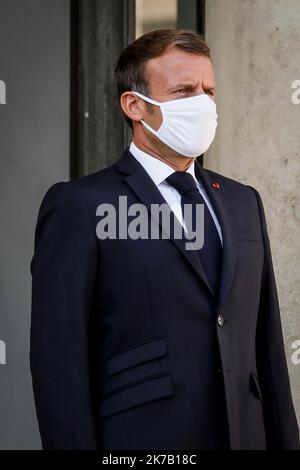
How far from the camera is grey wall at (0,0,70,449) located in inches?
162

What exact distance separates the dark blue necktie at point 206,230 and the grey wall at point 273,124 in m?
1.25

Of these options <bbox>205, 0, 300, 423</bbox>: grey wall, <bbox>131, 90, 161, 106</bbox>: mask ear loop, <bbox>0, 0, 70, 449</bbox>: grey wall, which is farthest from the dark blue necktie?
<bbox>0, 0, 70, 449</bbox>: grey wall

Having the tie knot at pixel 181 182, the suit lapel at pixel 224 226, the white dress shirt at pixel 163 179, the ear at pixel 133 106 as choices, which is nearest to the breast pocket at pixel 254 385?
the suit lapel at pixel 224 226

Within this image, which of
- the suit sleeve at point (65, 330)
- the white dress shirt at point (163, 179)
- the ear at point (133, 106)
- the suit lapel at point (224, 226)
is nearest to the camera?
the suit sleeve at point (65, 330)

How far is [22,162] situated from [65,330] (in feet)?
5.77

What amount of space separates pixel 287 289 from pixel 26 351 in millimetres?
1203

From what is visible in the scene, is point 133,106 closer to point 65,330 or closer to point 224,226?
point 224,226

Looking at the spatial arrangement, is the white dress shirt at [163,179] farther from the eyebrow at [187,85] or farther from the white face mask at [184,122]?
the eyebrow at [187,85]

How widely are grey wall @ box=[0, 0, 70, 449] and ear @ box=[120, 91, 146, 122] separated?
1344mm

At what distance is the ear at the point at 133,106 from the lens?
9.32 feet

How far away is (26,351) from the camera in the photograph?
4195 mm

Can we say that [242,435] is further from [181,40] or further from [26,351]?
[26,351]

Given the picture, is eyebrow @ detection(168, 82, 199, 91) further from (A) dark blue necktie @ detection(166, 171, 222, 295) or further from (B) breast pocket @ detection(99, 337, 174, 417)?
(B) breast pocket @ detection(99, 337, 174, 417)
